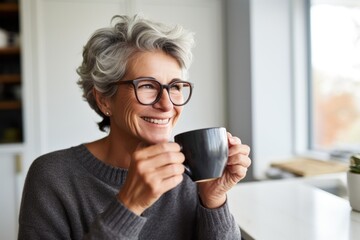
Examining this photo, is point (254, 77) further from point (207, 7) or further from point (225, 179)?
point (225, 179)

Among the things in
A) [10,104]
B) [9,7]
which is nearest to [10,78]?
[10,104]

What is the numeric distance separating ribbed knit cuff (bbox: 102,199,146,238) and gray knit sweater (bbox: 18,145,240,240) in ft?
0.66

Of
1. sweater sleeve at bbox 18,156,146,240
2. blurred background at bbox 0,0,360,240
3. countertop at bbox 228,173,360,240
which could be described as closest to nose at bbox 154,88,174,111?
sweater sleeve at bbox 18,156,146,240

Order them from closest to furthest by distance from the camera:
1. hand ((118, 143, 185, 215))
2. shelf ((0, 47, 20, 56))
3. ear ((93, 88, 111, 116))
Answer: hand ((118, 143, 185, 215))
ear ((93, 88, 111, 116))
shelf ((0, 47, 20, 56))

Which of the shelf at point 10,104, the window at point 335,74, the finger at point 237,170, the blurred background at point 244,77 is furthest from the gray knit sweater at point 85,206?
the shelf at point 10,104

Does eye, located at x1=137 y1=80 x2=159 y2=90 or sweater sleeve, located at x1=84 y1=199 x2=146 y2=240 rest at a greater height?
eye, located at x1=137 y1=80 x2=159 y2=90

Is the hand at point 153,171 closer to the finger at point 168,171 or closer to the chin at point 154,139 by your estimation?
the finger at point 168,171

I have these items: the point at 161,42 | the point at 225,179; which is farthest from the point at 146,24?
the point at 225,179

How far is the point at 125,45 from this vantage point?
801 millimetres

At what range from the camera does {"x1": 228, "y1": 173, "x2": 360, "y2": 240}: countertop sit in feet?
2.61

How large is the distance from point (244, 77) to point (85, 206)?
174cm

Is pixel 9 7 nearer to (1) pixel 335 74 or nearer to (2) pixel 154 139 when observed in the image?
(2) pixel 154 139

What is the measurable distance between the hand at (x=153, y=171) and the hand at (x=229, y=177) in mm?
165

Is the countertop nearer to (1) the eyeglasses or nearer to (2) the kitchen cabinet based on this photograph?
(1) the eyeglasses
